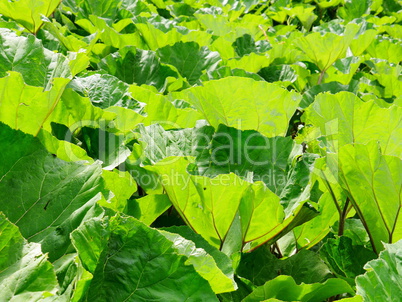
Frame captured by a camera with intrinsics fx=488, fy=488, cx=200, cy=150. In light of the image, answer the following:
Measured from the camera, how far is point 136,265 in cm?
77

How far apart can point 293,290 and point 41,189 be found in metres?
0.51

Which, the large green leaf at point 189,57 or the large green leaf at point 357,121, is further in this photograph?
the large green leaf at point 189,57

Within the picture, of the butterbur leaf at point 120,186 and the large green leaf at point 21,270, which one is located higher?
the large green leaf at point 21,270

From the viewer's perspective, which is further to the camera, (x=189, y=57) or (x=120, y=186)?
(x=189, y=57)

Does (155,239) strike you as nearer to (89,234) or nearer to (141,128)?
(89,234)

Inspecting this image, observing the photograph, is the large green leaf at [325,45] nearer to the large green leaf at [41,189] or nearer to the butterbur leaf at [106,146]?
the butterbur leaf at [106,146]

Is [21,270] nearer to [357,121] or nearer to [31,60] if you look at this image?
[31,60]

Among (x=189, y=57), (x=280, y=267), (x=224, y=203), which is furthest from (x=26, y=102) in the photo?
(x=189, y=57)

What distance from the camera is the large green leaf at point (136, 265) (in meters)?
0.75

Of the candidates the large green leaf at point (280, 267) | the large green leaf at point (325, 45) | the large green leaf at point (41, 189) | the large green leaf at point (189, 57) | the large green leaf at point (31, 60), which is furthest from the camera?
the large green leaf at point (325, 45)

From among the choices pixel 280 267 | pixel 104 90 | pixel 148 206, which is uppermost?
pixel 104 90

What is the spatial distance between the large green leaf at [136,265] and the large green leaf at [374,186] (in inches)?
16.3

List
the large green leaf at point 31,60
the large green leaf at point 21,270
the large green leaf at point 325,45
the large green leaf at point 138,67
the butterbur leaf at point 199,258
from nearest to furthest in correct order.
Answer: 1. the large green leaf at point 21,270
2. the butterbur leaf at point 199,258
3. the large green leaf at point 31,60
4. the large green leaf at point 138,67
5. the large green leaf at point 325,45

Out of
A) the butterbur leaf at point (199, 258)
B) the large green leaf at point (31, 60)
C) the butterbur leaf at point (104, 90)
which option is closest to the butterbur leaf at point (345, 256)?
→ the butterbur leaf at point (199, 258)
